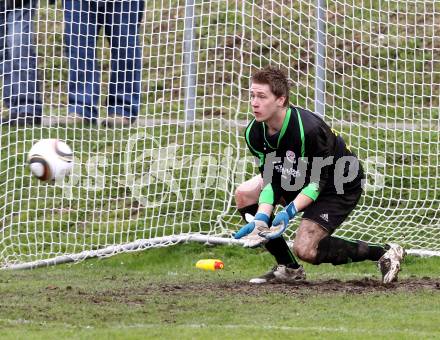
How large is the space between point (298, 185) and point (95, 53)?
391cm

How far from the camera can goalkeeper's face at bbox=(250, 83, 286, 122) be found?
26.7 ft

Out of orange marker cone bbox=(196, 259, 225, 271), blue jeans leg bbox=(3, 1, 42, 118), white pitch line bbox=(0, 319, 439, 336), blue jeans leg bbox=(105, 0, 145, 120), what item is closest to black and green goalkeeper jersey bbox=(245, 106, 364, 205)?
orange marker cone bbox=(196, 259, 225, 271)

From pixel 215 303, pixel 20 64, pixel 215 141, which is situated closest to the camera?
pixel 215 303

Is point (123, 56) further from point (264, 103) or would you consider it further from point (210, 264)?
point (264, 103)

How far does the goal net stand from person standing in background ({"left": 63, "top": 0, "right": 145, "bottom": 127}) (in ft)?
0.05

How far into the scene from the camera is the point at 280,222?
8.09 meters

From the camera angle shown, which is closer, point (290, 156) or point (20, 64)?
point (290, 156)

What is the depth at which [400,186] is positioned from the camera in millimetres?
11945

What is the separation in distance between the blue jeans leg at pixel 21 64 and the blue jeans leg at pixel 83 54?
36cm

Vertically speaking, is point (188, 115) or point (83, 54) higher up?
point (83, 54)

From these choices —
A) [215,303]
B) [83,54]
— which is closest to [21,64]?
[83,54]

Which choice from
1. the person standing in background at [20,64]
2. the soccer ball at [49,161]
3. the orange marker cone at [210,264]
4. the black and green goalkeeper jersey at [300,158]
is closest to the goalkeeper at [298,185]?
the black and green goalkeeper jersey at [300,158]

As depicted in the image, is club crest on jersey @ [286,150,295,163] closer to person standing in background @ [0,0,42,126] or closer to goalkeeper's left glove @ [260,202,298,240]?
goalkeeper's left glove @ [260,202,298,240]

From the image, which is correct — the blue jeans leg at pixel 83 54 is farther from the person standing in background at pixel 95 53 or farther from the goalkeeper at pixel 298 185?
the goalkeeper at pixel 298 185
